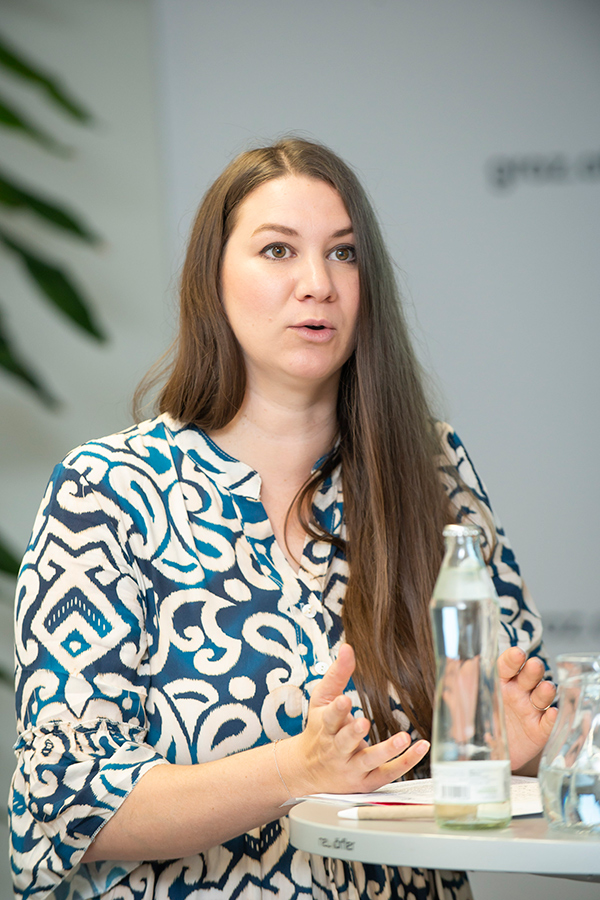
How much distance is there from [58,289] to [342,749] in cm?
173

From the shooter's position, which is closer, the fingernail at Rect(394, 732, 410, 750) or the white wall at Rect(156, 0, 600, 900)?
the fingernail at Rect(394, 732, 410, 750)

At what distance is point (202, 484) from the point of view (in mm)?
1580

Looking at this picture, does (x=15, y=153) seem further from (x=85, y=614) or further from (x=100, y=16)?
(x=85, y=614)

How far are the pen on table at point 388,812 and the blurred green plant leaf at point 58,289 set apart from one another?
1.69 m

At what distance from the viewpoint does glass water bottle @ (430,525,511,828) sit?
84 cm

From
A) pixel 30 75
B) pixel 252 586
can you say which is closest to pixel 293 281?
pixel 252 586

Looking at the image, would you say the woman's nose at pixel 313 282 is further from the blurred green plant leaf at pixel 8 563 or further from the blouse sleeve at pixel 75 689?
the blurred green plant leaf at pixel 8 563

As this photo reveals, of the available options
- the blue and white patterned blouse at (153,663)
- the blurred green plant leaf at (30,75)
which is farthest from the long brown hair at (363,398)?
the blurred green plant leaf at (30,75)

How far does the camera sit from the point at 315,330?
1601 millimetres

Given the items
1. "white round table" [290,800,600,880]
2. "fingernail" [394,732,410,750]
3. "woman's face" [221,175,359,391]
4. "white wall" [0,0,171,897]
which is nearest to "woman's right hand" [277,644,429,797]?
"fingernail" [394,732,410,750]

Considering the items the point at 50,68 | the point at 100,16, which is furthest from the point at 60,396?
the point at 100,16

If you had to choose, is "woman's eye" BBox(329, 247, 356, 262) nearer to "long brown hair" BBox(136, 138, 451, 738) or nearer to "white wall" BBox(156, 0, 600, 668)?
"long brown hair" BBox(136, 138, 451, 738)

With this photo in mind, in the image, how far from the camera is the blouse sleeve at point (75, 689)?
1240 millimetres

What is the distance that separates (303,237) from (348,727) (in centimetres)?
90
